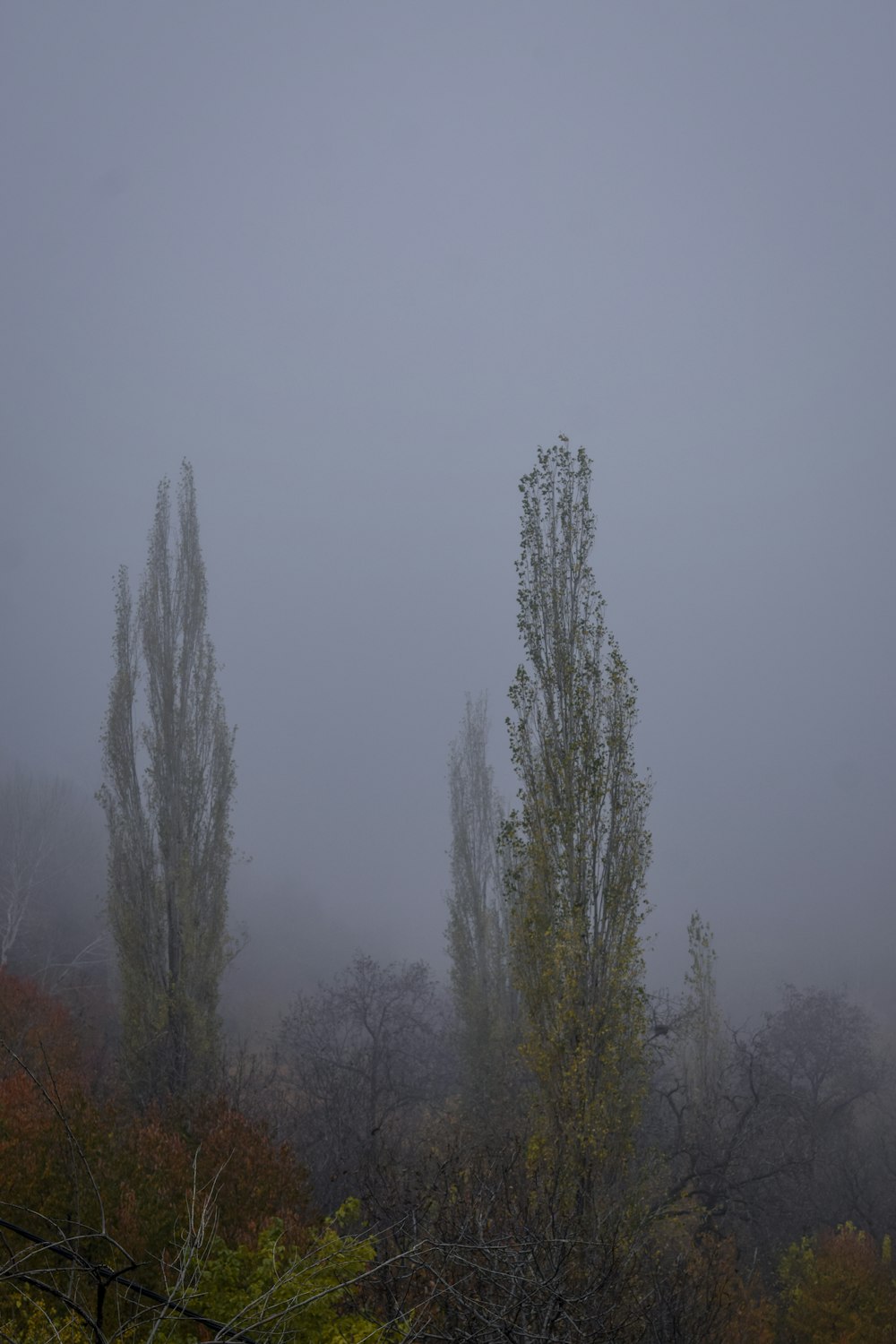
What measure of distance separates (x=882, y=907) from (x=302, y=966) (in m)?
51.7

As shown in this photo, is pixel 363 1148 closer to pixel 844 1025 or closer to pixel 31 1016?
pixel 31 1016

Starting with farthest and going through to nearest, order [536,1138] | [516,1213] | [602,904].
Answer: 1. [602,904]
2. [536,1138]
3. [516,1213]

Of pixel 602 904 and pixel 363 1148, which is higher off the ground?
pixel 602 904

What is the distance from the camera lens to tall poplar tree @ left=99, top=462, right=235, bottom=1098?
44.3 feet

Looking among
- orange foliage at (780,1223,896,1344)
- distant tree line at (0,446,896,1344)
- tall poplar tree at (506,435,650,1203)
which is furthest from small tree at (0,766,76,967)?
orange foliage at (780,1223,896,1344)

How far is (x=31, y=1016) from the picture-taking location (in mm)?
14797

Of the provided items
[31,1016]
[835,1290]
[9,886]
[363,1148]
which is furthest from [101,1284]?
[9,886]

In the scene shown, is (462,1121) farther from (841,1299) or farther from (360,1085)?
(841,1299)

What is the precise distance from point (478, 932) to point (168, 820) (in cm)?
985

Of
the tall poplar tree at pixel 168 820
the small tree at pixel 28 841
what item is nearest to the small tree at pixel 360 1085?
the tall poplar tree at pixel 168 820

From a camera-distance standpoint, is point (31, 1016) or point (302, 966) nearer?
point (31, 1016)

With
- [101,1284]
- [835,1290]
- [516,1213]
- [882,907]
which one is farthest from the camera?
[882,907]

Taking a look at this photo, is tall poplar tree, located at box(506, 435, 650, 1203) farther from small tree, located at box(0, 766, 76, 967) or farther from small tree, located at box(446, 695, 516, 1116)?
small tree, located at box(0, 766, 76, 967)

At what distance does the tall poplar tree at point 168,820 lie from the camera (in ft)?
44.3
